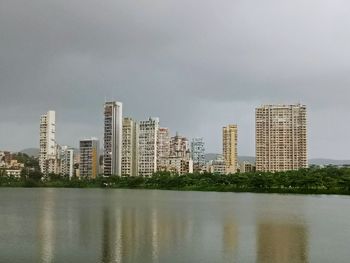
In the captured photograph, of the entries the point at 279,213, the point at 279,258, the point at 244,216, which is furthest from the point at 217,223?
the point at 279,258

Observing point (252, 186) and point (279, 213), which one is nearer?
point (279, 213)

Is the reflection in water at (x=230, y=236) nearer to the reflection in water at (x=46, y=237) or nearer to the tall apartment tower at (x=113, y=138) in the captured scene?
the reflection in water at (x=46, y=237)

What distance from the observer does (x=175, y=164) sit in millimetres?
105750

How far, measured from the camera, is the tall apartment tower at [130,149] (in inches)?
3962

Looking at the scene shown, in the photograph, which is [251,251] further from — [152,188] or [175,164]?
[175,164]

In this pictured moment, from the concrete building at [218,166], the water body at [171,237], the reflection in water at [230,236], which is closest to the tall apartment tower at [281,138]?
the concrete building at [218,166]

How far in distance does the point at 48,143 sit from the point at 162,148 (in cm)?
2858

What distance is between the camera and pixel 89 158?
109188 mm

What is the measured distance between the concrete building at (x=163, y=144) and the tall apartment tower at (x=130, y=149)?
474 centimetres

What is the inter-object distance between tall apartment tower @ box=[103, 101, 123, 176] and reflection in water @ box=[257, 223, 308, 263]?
74.1m

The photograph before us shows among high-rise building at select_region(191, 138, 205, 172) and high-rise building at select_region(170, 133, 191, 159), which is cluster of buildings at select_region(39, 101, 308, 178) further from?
high-rise building at select_region(191, 138, 205, 172)

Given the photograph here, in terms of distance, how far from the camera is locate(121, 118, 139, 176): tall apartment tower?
10062cm

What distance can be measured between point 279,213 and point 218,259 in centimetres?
1783

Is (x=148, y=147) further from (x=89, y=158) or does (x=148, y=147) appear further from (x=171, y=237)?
(x=171, y=237)
